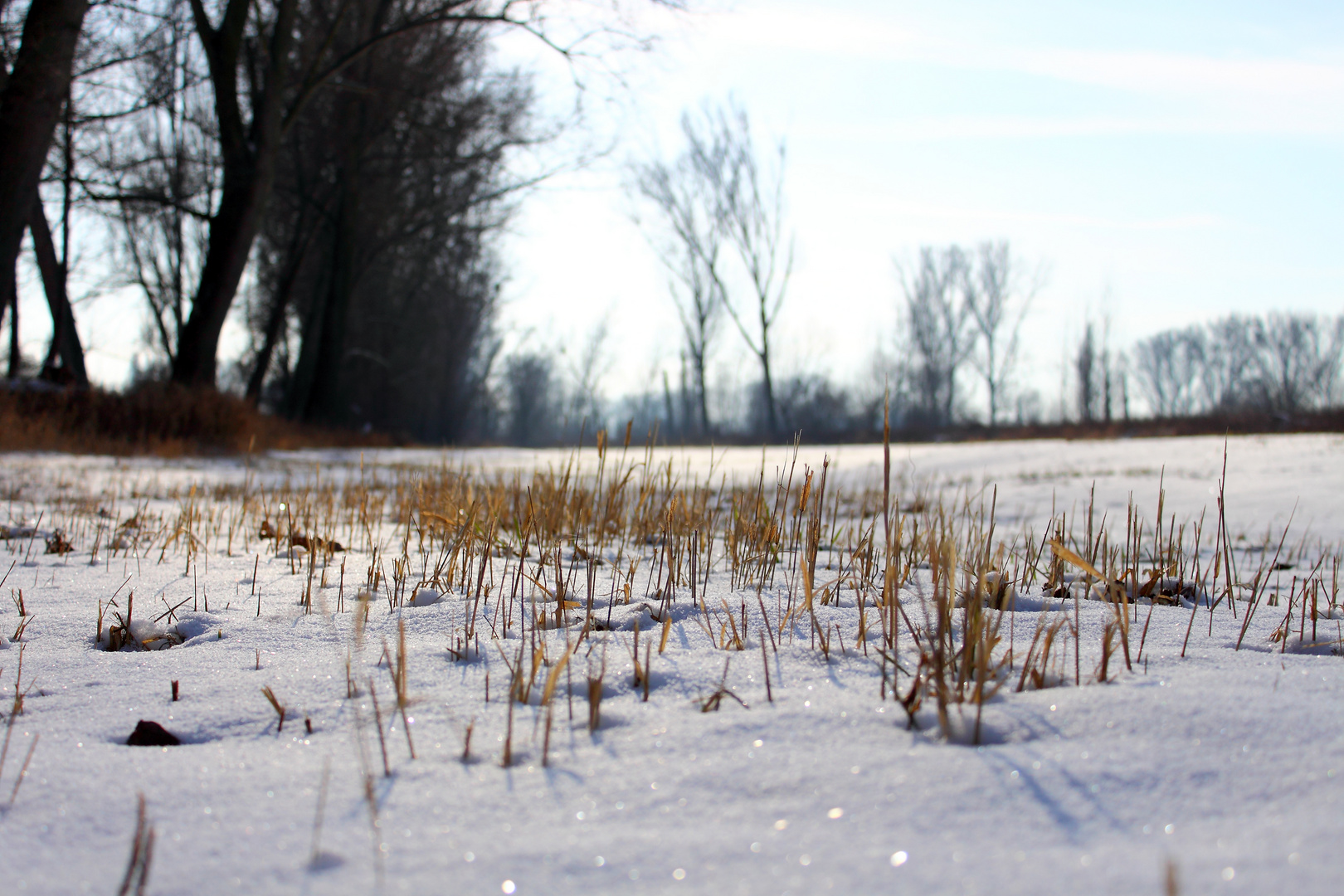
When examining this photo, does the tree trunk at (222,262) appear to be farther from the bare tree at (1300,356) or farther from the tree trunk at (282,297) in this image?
the bare tree at (1300,356)

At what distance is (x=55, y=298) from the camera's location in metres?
12.1

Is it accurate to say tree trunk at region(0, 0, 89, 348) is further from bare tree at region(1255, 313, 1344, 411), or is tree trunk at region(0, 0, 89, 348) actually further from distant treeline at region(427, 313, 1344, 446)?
bare tree at region(1255, 313, 1344, 411)

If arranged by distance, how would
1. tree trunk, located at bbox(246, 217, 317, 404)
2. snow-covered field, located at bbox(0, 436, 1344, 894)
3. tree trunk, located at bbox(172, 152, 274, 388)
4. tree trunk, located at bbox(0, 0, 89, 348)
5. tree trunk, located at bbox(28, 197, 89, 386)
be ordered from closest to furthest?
snow-covered field, located at bbox(0, 436, 1344, 894), tree trunk, located at bbox(0, 0, 89, 348), tree trunk, located at bbox(172, 152, 274, 388), tree trunk, located at bbox(28, 197, 89, 386), tree trunk, located at bbox(246, 217, 317, 404)

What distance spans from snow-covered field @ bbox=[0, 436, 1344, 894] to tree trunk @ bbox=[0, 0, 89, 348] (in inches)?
267

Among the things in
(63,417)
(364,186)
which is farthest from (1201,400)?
(63,417)

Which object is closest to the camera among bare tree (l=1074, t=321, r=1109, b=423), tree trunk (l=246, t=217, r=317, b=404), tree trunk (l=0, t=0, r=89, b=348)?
tree trunk (l=0, t=0, r=89, b=348)

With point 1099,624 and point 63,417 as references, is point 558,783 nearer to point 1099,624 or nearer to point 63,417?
point 1099,624

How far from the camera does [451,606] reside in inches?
70.2

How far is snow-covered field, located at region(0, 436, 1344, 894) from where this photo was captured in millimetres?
718

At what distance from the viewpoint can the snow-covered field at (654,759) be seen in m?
0.72

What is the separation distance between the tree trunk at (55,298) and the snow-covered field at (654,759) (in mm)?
12621

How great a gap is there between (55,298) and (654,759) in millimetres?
14953

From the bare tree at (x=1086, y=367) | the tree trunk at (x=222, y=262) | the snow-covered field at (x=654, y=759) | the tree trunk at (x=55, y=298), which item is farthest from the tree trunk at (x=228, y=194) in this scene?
the bare tree at (x=1086, y=367)

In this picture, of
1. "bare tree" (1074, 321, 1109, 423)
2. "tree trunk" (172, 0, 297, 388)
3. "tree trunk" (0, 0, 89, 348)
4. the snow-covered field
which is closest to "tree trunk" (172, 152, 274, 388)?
"tree trunk" (172, 0, 297, 388)
